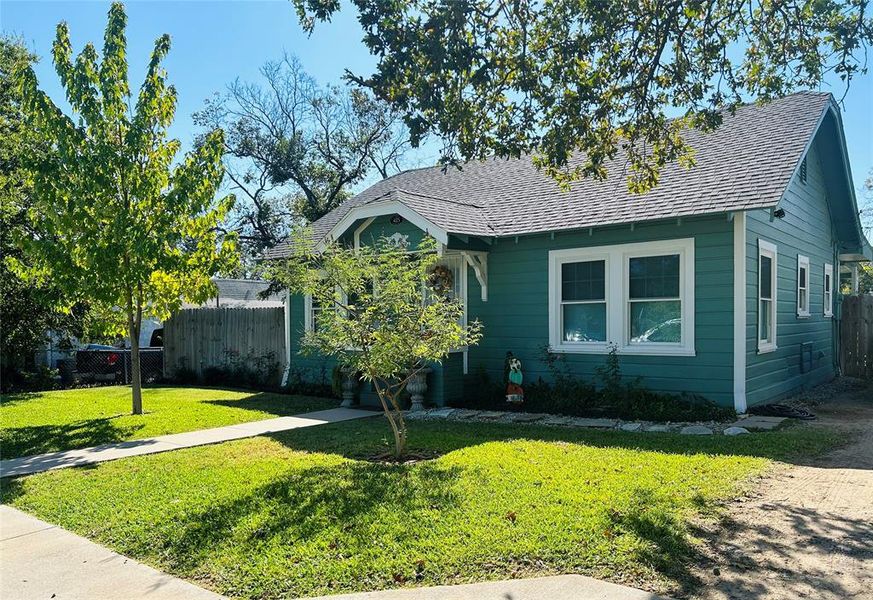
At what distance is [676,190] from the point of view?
33.7ft

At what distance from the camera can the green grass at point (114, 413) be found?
29.0 ft

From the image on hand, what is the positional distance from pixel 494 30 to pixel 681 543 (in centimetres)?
553

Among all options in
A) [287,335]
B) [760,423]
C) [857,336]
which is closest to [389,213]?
[287,335]

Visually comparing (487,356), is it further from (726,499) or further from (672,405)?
(726,499)

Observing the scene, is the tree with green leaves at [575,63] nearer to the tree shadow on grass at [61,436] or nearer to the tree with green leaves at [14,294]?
the tree shadow on grass at [61,436]

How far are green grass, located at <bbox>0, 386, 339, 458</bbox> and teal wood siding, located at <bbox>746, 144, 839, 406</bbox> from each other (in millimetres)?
7508

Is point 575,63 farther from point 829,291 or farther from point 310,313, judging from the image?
point 829,291

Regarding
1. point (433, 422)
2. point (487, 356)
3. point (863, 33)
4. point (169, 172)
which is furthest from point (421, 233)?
point (863, 33)

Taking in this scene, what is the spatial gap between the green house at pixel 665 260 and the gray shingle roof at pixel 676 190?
4 centimetres

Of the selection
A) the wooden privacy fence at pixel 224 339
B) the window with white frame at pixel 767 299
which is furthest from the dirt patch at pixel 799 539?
the wooden privacy fence at pixel 224 339

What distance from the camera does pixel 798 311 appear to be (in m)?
12.5

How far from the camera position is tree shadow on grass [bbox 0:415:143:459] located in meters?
8.18

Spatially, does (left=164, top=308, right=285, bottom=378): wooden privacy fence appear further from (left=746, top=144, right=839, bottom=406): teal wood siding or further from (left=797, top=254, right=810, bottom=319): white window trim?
(left=797, top=254, right=810, bottom=319): white window trim

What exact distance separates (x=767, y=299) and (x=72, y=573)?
1056 centimetres
